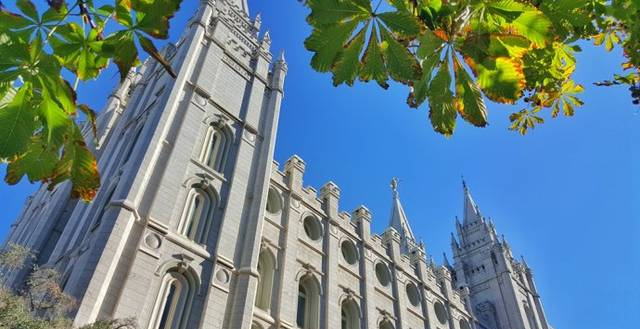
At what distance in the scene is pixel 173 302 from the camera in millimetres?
12195

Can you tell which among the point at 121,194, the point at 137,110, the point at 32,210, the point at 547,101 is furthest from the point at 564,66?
the point at 32,210

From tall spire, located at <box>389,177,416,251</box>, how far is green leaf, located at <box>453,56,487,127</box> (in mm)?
34717

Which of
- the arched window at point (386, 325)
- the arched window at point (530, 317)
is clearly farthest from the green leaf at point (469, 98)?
the arched window at point (530, 317)

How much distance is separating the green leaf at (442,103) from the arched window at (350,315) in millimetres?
17609

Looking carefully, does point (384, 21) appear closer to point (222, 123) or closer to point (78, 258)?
point (78, 258)

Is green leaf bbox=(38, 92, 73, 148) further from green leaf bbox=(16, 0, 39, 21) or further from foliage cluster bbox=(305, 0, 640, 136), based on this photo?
foliage cluster bbox=(305, 0, 640, 136)

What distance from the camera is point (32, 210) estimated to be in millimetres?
20719

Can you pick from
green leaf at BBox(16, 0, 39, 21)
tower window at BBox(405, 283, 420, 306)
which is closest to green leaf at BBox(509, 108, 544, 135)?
green leaf at BBox(16, 0, 39, 21)

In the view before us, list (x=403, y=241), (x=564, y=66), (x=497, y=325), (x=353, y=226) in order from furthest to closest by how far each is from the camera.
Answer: (x=403, y=241), (x=497, y=325), (x=353, y=226), (x=564, y=66)

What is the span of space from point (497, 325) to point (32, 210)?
85.8 feet

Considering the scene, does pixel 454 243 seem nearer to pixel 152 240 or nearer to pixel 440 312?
pixel 440 312

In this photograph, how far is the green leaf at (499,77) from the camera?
194 centimetres

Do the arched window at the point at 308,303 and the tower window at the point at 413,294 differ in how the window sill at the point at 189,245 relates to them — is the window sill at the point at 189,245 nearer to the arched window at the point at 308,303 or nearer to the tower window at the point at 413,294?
the arched window at the point at 308,303

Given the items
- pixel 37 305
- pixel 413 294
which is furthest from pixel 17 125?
pixel 413 294
